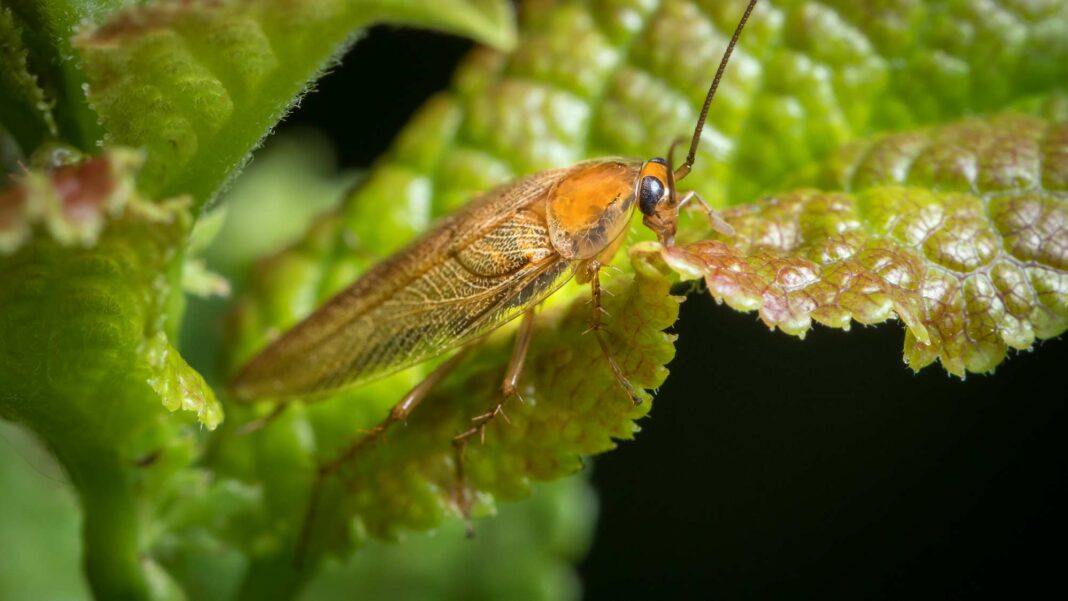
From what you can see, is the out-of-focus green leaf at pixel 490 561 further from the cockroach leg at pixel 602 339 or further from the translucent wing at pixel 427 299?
the cockroach leg at pixel 602 339

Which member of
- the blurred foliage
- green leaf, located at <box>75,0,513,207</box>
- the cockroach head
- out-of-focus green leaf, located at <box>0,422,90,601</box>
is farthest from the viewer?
out-of-focus green leaf, located at <box>0,422,90,601</box>

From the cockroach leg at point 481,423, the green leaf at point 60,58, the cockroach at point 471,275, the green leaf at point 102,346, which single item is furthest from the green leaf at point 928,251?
the green leaf at point 60,58

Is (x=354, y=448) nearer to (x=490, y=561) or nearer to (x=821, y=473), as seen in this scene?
(x=490, y=561)

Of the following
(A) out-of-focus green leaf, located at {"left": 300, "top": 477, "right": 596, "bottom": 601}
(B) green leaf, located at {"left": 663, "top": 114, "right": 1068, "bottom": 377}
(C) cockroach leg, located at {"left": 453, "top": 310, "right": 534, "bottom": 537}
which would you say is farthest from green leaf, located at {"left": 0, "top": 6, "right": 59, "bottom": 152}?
(A) out-of-focus green leaf, located at {"left": 300, "top": 477, "right": 596, "bottom": 601}

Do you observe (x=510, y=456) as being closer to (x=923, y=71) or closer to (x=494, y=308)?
(x=494, y=308)

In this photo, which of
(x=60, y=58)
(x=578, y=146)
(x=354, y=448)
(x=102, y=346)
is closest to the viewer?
(x=102, y=346)

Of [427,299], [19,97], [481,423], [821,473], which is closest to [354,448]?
[481,423]

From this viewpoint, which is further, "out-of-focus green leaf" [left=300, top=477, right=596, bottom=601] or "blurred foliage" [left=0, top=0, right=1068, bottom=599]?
"out-of-focus green leaf" [left=300, top=477, right=596, bottom=601]

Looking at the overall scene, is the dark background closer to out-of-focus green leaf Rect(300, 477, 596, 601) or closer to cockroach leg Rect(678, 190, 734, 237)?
out-of-focus green leaf Rect(300, 477, 596, 601)
